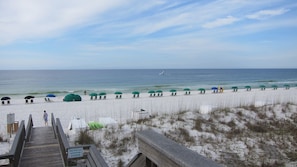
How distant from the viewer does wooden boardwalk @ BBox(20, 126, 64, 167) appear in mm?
5090

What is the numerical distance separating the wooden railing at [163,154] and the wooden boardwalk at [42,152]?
3647 mm

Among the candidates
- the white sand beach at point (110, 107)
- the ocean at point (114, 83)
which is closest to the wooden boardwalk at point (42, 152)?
the white sand beach at point (110, 107)

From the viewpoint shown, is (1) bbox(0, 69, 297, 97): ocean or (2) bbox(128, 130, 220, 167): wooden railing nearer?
(2) bbox(128, 130, 220, 167): wooden railing

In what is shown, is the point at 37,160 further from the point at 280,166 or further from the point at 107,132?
the point at 280,166

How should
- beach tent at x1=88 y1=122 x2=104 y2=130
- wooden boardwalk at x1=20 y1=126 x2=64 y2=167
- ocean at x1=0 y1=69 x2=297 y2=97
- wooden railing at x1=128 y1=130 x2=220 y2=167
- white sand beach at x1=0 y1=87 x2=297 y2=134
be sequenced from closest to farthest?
wooden railing at x1=128 y1=130 x2=220 y2=167
wooden boardwalk at x1=20 y1=126 x2=64 y2=167
beach tent at x1=88 y1=122 x2=104 y2=130
white sand beach at x1=0 y1=87 x2=297 y2=134
ocean at x1=0 y1=69 x2=297 y2=97

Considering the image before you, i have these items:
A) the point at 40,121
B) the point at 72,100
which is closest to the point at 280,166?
the point at 40,121

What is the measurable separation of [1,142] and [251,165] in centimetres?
849

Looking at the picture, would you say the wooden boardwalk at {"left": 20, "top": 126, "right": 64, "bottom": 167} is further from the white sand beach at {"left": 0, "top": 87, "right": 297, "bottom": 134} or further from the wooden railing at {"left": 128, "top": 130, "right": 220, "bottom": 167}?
the white sand beach at {"left": 0, "top": 87, "right": 297, "bottom": 134}

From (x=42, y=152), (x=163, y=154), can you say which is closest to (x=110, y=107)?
(x=42, y=152)

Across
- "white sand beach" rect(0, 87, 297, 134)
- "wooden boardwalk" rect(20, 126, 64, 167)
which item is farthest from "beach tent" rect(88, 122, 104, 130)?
"wooden boardwalk" rect(20, 126, 64, 167)

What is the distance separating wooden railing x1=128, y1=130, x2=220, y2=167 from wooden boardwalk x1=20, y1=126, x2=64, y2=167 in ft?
12.0

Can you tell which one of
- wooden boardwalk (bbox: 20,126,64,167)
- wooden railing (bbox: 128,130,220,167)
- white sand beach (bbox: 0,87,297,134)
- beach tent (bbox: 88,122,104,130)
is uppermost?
wooden railing (bbox: 128,130,220,167)

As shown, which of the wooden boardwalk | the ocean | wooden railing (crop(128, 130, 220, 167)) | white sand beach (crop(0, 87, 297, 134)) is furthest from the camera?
the ocean

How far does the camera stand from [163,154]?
5.29 feet
